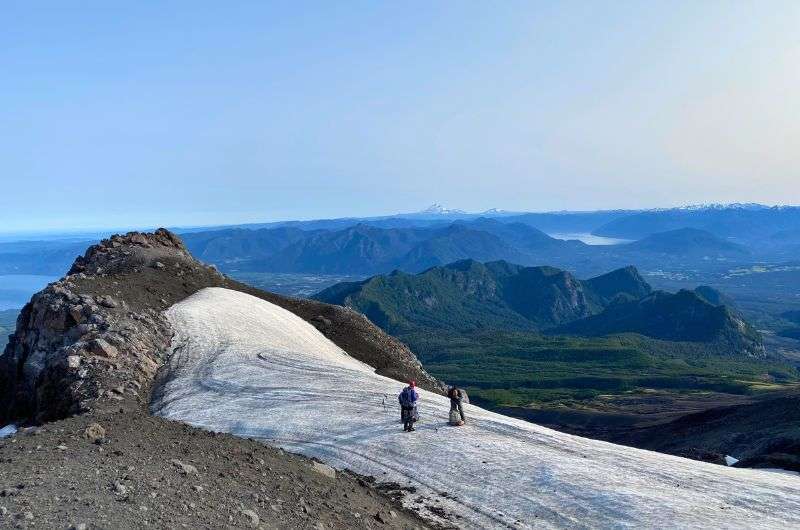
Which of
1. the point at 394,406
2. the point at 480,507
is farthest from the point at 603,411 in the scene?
the point at 480,507

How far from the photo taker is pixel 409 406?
29.7 m

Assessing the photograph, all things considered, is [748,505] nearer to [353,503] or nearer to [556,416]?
[353,503]

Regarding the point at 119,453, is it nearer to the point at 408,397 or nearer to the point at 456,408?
the point at 408,397

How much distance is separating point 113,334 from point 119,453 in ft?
72.5

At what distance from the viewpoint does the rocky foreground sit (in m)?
15.9

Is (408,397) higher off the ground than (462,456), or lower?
higher

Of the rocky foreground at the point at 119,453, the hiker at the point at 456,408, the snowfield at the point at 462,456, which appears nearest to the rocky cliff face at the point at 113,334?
the rocky foreground at the point at 119,453

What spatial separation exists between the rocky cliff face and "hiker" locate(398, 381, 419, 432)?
15.6 m

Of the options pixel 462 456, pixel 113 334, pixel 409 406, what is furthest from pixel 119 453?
pixel 113 334

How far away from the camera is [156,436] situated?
23.8 meters

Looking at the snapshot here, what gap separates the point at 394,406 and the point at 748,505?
58.2 ft

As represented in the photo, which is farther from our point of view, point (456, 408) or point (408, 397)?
point (456, 408)

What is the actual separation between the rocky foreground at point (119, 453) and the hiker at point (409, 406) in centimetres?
523

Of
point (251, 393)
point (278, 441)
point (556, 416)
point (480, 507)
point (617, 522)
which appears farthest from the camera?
point (556, 416)
